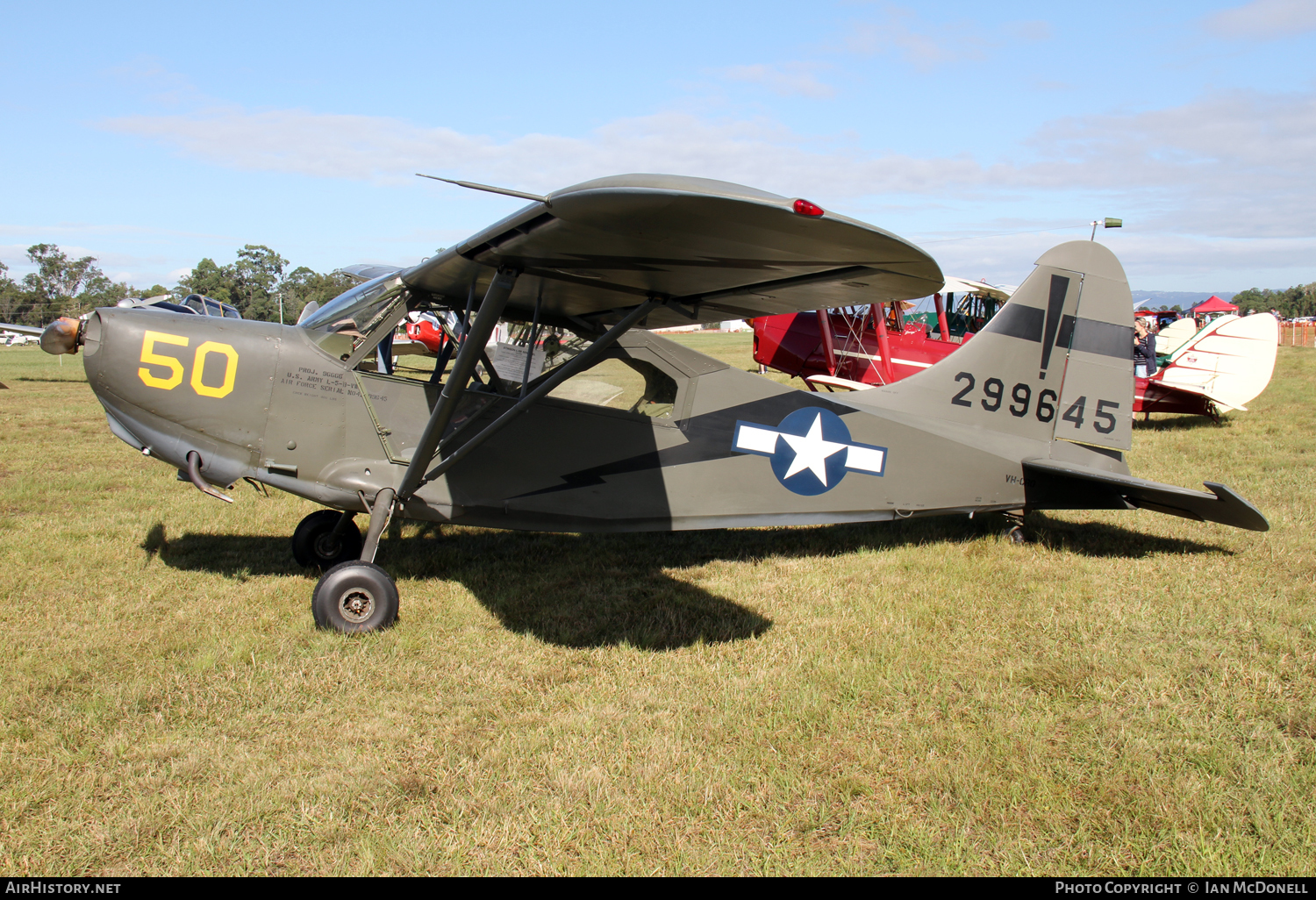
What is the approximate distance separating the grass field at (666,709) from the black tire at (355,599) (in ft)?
0.39

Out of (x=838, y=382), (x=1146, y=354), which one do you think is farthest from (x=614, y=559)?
(x=1146, y=354)

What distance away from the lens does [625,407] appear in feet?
18.2

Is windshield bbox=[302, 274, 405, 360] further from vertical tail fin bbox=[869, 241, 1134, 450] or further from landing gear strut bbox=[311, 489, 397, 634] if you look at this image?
vertical tail fin bbox=[869, 241, 1134, 450]

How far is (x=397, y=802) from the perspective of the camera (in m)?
3.01

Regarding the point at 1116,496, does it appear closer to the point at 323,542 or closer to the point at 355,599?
the point at 355,599

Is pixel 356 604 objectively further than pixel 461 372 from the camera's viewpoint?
Yes

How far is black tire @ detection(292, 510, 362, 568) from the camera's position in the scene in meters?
5.70

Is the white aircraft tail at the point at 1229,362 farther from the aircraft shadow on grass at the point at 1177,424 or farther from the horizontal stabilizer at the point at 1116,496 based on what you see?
the horizontal stabilizer at the point at 1116,496

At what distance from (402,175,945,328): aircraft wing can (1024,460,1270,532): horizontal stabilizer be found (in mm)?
3121

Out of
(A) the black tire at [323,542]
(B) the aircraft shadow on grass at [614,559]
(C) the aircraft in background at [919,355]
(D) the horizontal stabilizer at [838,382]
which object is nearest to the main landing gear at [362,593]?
(B) the aircraft shadow on grass at [614,559]

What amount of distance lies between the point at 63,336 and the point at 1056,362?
7.42 meters

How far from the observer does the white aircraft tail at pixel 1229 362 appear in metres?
13.5
